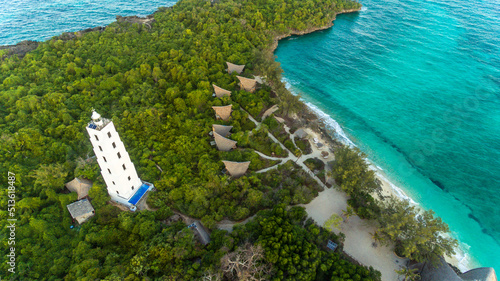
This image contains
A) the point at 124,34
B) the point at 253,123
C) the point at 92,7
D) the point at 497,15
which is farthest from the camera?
the point at 92,7

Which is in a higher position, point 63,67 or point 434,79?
point 434,79

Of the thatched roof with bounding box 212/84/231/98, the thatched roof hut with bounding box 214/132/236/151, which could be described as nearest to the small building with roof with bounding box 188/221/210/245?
the thatched roof hut with bounding box 214/132/236/151

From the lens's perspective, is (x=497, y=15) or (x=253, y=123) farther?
(x=497, y=15)

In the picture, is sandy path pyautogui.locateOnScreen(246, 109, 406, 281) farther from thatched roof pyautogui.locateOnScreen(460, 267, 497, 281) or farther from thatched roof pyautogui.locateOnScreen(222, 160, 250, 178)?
thatched roof pyautogui.locateOnScreen(460, 267, 497, 281)

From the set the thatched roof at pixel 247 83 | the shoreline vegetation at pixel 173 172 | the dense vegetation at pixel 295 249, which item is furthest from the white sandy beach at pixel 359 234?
the thatched roof at pixel 247 83

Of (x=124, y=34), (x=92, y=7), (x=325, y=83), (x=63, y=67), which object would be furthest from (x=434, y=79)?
(x=92, y=7)

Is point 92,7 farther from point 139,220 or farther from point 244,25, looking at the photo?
point 139,220

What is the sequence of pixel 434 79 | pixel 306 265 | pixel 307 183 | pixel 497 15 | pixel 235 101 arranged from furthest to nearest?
pixel 497 15 < pixel 434 79 < pixel 235 101 < pixel 307 183 < pixel 306 265

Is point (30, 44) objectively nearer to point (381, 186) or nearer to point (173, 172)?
point (173, 172)
